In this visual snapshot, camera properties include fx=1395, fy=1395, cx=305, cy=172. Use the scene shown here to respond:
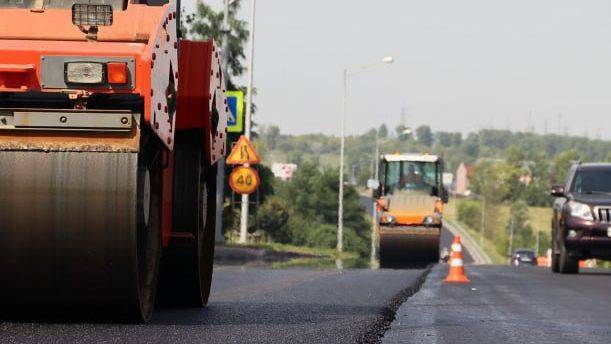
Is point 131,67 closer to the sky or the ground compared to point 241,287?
closer to the sky

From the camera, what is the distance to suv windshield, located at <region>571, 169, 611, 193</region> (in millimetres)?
22375

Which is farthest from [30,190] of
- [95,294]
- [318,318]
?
[318,318]

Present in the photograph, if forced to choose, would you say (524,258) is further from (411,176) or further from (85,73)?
(85,73)

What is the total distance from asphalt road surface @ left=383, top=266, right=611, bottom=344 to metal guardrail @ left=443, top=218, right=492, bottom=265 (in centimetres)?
9658

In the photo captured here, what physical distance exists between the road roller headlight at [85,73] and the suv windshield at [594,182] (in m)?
16.1

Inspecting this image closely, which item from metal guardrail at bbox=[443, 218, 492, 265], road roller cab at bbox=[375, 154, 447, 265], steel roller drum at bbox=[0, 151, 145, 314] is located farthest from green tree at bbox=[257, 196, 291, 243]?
steel roller drum at bbox=[0, 151, 145, 314]

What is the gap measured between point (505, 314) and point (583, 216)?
35.2 feet

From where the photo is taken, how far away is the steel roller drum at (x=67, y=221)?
7203mm

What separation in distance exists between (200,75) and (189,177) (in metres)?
0.67

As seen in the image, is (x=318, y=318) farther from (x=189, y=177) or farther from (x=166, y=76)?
(x=166, y=76)

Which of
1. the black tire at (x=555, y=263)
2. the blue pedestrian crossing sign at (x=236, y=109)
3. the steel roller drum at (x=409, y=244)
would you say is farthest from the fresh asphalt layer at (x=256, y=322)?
the steel roller drum at (x=409, y=244)

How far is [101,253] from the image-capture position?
733cm

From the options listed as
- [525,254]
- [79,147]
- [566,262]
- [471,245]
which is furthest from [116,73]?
[471,245]

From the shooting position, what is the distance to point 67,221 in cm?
728
